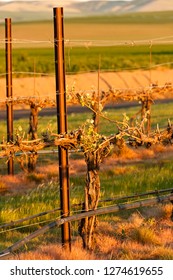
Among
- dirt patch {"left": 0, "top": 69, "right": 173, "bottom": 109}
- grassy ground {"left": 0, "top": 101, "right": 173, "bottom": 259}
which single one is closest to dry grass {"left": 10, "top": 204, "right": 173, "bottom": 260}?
grassy ground {"left": 0, "top": 101, "right": 173, "bottom": 259}

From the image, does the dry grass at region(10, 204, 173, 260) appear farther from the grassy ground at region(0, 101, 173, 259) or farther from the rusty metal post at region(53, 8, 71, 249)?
the rusty metal post at region(53, 8, 71, 249)

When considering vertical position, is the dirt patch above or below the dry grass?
above

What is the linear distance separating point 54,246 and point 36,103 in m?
8.81

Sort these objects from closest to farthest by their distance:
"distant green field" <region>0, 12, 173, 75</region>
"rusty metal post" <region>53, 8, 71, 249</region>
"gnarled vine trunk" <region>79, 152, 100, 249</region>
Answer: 1. "rusty metal post" <region>53, 8, 71, 249</region>
2. "gnarled vine trunk" <region>79, 152, 100, 249</region>
3. "distant green field" <region>0, 12, 173, 75</region>

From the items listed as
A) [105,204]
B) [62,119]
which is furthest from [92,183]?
[105,204]

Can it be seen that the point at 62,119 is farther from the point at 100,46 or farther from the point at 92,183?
the point at 100,46

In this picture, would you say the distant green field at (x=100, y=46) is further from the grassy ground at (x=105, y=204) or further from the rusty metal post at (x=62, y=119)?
the rusty metal post at (x=62, y=119)

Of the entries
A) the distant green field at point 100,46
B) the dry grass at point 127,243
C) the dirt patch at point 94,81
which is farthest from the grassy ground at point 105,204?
the distant green field at point 100,46

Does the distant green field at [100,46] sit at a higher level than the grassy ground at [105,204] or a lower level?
higher

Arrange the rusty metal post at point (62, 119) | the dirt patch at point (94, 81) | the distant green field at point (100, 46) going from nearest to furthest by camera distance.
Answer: the rusty metal post at point (62, 119) < the dirt patch at point (94, 81) < the distant green field at point (100, 46)

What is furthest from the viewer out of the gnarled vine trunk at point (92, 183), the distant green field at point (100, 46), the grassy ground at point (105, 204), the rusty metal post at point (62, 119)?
the distant green field at point (100, 46)

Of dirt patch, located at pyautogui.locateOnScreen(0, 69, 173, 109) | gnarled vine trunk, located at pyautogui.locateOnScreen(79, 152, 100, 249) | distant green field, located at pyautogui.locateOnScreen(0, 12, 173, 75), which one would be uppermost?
distant green field, located at pyautogui.locateOnScreen(0, 12, 173, 75)

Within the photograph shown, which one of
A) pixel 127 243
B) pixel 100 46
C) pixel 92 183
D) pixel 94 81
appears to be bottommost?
pixel 127 243

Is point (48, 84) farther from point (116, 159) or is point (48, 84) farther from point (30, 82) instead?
point (116, 159)
